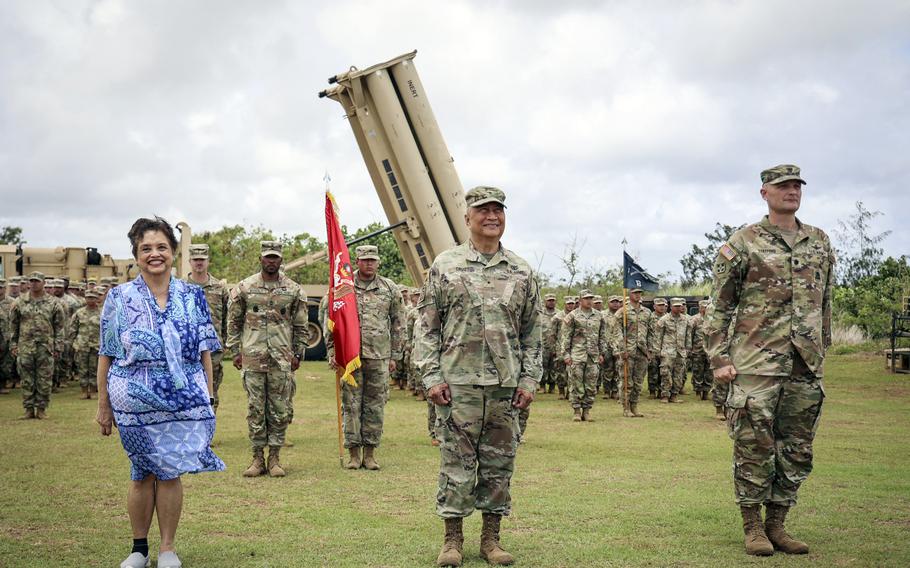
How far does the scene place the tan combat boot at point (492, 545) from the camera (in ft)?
17.1

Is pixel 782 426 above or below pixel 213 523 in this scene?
above

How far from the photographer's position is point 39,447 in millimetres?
10031

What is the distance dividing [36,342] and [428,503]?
28.9 feet

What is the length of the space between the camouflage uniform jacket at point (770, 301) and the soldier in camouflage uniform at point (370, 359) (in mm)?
4305

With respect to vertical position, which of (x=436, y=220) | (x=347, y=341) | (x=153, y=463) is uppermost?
(x=436, y=220)

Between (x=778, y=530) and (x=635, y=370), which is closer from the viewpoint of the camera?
(x=778, y=530)

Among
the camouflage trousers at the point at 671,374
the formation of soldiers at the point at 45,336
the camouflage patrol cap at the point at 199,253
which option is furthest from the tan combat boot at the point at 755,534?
the camouflage trousers at the point at 671,374

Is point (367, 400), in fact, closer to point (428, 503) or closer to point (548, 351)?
point (428, 503)

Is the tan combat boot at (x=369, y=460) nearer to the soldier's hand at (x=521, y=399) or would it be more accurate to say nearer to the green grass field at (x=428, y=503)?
the green grass field at (x=428, y=503)

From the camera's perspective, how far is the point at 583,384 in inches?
549

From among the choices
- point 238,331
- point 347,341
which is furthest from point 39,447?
point 347,341

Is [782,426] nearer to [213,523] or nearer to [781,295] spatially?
[781,295]

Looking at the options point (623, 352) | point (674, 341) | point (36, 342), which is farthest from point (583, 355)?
point (36, 342)

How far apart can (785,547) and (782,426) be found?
75cm
